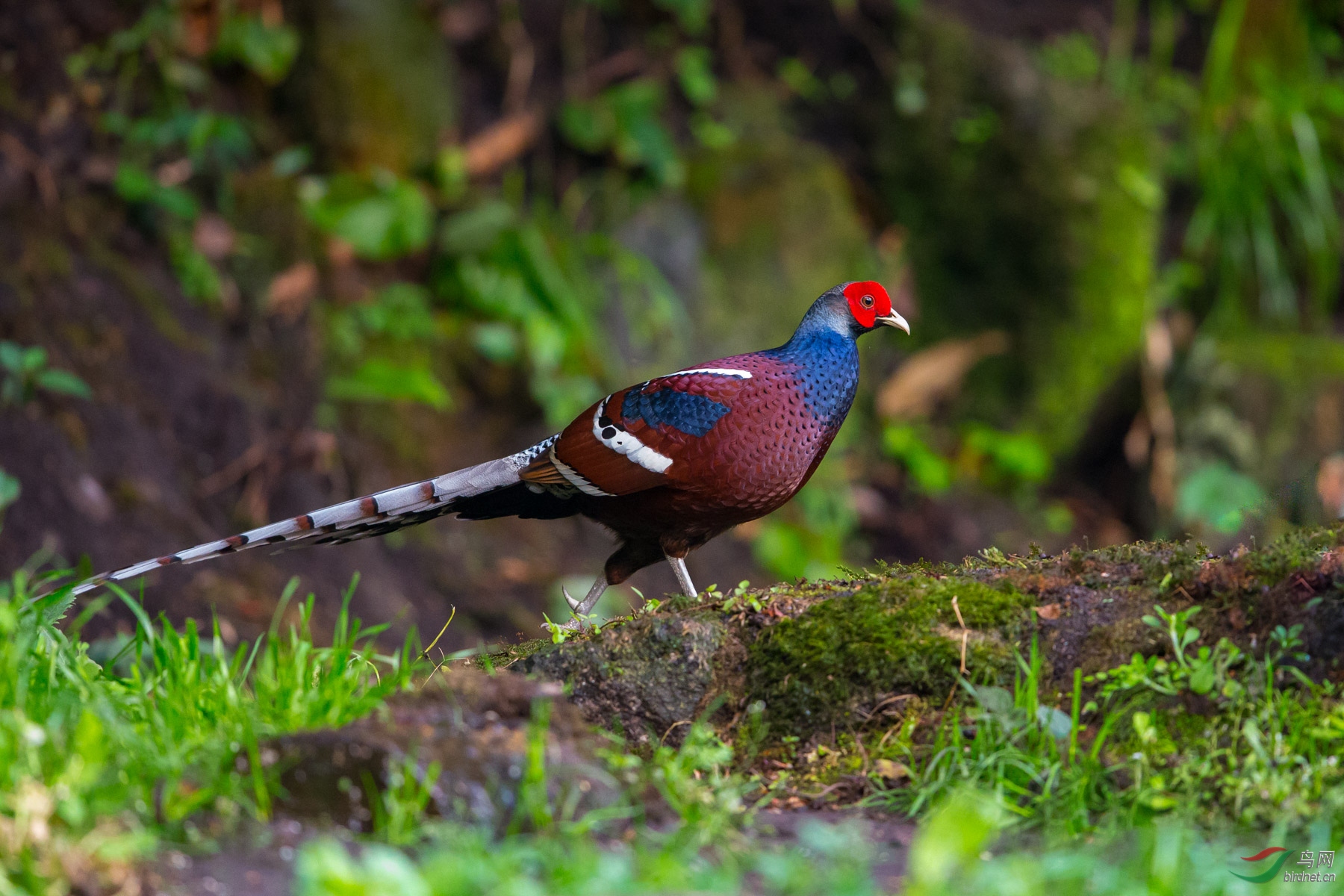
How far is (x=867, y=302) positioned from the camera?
481 centimetres

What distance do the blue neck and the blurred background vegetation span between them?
2.60m

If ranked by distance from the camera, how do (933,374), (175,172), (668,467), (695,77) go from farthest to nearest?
1. (933,374)
2. (695,77)
3. (175,172)
4. (668,467)

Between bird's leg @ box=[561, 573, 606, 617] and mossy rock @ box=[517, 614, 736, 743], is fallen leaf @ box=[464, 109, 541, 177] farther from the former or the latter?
mossy rock @ box=[517, 614, 736, 743]

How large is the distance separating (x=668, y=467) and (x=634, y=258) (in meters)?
4.62

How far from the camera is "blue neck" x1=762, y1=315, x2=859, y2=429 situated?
4.44 meters

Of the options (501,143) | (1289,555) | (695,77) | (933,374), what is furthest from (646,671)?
(695,77)

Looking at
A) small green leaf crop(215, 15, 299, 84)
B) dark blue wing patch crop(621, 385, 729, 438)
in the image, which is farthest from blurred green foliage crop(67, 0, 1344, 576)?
dark blue wing patch crop(621, 385, 729, 438)

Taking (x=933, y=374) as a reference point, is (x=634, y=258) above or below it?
above

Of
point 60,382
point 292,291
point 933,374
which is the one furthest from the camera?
point 933,374

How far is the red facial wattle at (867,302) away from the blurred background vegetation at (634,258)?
2.44m

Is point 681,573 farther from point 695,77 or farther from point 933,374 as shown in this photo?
point 695,77

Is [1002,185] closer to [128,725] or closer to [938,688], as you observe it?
[938,688]

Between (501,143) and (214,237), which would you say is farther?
(501,143)

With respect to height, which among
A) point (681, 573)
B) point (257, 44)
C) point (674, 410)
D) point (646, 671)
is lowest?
point (681, 573)
